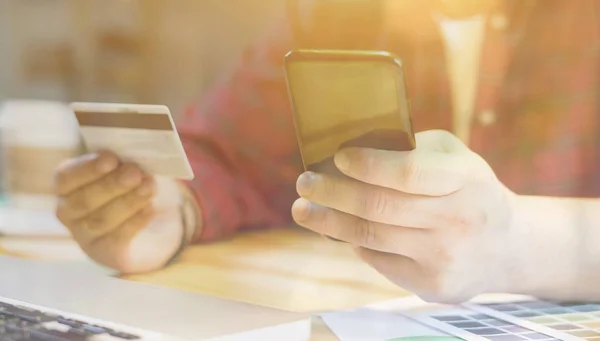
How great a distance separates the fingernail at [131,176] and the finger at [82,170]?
2cm

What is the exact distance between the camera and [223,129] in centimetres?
75

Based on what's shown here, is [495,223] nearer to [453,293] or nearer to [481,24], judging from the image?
[453,293]

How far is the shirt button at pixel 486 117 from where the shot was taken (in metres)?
0.66

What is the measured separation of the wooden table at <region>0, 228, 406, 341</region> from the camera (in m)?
0.66

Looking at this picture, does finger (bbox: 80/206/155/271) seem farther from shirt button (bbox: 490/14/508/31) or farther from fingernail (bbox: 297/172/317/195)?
shirt button (bbox: 490/14/508/31)

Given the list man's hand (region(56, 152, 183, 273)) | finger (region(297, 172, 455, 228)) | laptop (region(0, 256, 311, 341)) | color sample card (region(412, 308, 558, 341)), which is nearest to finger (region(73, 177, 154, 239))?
man's hand (region(56, 152, 183, 273))

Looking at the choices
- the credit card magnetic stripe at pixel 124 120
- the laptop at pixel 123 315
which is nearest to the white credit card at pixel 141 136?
the credit card magnetic stripe at pixel 124 120

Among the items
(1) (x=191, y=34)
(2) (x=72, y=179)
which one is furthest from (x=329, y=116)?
(2) (x=72, y=179)

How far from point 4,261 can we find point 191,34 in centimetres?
32

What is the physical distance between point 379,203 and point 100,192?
35cm

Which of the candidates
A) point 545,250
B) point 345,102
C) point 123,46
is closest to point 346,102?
point 345,102

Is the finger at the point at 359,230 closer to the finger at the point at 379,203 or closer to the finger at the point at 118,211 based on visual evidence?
the finger at the point at 379,203

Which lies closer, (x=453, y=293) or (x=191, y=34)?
(x=453, y=293)

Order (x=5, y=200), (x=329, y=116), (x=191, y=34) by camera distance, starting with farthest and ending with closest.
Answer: (x=5, y=200)
(x=191, y=34)
(x=329, y=116)
